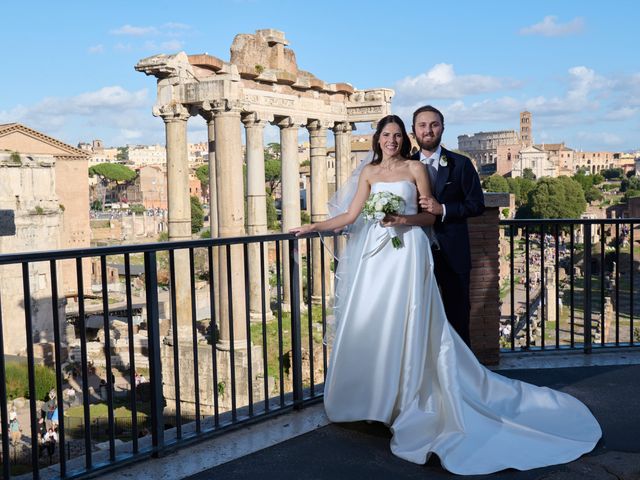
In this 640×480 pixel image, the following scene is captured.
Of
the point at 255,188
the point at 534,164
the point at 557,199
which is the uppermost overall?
the point at 534,164

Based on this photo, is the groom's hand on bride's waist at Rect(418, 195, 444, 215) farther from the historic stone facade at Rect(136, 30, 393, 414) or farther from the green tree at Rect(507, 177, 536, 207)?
the green tree at Rect(507, 177, 536, 207)

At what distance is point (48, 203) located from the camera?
31.5m

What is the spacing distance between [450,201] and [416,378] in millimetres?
1171

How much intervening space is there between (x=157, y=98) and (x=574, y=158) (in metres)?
178

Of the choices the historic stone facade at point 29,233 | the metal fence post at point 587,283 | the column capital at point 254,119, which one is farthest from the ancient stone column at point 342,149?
the metal fence post at point 587,283

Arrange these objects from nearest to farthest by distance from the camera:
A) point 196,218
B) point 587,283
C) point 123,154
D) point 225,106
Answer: point 587,283, point 225,106, point 196,218, point 123,154

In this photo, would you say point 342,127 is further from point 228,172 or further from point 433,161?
point 433,161

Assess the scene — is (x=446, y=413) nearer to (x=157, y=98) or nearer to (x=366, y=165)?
(x=366, y=165)

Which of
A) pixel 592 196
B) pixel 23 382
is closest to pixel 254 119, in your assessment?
pixel 23 382

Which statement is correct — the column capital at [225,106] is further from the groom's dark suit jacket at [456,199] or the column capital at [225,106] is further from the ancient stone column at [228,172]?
the groom's dark suit jacket at [456,199]

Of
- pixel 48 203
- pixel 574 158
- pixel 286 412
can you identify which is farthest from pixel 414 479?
pixel 574 158

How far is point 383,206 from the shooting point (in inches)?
162

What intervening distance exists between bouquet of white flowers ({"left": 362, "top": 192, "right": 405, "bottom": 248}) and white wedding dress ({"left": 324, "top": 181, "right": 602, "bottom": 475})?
0.08 meters

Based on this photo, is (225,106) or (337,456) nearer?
(337,456)
